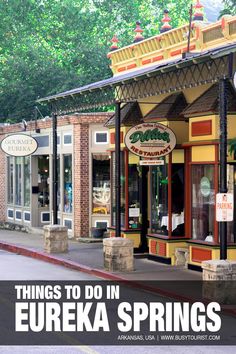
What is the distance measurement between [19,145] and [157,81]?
11432mm

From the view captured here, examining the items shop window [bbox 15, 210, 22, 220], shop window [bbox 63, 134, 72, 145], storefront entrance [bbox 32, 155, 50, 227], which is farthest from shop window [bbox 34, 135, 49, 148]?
shop window [bbox 15, 210, 22, 220]

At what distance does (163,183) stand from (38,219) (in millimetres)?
11814

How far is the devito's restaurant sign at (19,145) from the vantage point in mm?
27516

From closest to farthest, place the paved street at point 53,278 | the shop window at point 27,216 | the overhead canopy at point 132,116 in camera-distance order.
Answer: the paved street at point 53,278 → the overhead canopy at point 132,116 → the shop window at point 27,216

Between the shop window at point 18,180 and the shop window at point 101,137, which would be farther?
the shop window at point 18,180

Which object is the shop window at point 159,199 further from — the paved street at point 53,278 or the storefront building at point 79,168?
the storefront building at point 79,168

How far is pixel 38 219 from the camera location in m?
30.5

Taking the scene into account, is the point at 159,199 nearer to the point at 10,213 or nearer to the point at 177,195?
the point at 177,195

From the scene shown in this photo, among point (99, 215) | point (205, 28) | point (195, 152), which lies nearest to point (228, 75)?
point (195, 152)

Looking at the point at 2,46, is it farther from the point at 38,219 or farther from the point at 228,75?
the point at 228,75

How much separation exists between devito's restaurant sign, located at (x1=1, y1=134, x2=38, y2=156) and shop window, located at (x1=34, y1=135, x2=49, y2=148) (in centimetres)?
122

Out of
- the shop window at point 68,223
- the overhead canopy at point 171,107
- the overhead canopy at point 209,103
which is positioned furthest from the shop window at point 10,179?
the overhead canopy at point 209,103

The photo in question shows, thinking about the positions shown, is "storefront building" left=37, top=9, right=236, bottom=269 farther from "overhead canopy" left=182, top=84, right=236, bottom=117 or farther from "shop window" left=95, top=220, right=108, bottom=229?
"shop window" left=95, top=220, right=108, bottom=229

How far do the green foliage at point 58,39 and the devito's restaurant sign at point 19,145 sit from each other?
15.4 metres
